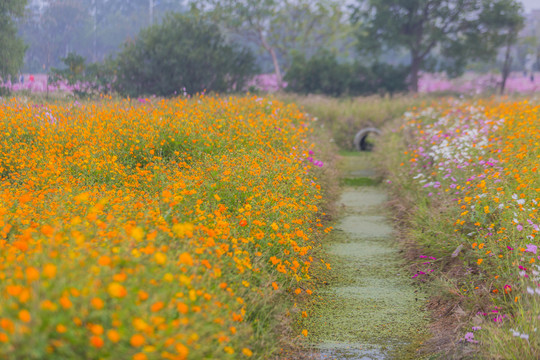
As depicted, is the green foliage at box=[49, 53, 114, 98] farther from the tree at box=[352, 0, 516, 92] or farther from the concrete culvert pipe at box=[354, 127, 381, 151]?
the tree at box=[352, 0, 516, 92]

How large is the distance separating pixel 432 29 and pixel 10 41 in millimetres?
19677

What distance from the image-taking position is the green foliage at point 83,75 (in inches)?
637

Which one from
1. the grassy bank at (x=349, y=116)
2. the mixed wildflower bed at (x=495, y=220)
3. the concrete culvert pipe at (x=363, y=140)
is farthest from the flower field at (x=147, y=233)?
the grassy bank at (x=349, y=116)

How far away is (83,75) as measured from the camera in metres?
18.1

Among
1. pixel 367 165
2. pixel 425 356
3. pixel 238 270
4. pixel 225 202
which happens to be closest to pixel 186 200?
pixel 225 202

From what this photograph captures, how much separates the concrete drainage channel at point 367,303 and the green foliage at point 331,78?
18.4 meters

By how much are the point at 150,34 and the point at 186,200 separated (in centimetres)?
1883

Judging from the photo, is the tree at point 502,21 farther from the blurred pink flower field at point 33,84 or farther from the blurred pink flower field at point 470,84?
the blurred pink flower field at point 33,84

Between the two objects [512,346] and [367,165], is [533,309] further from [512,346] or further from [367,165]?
[367,165]

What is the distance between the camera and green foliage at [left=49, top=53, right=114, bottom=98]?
1617 centimetres

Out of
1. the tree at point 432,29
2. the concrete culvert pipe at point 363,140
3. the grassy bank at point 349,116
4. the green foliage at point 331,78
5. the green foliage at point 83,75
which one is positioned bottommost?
the concrete culvert pipe at point 363,140

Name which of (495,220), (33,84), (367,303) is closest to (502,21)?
(33,84)

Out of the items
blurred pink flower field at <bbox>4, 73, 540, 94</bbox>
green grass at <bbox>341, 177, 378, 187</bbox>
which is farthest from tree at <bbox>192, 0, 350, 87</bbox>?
green grass at <bbox>341, 177, 378, 187</bbox>

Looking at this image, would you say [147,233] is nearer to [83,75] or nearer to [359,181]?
[359,181]
